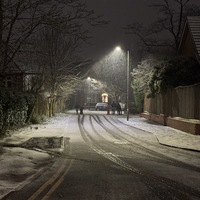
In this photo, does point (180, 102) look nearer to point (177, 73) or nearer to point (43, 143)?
point (177, 73)

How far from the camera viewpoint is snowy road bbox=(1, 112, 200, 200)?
7309 mm

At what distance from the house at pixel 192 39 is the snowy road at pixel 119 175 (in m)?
13.8

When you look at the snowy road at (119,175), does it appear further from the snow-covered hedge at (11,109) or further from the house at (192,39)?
the house at (192,39)

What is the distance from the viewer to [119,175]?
9328mm

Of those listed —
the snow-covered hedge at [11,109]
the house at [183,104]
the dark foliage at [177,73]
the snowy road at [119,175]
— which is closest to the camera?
the snowy road at [119,175]

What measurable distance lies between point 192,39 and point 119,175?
2156 centimetres

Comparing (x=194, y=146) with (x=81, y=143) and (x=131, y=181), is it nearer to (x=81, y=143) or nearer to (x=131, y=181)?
(x=81, y=143)

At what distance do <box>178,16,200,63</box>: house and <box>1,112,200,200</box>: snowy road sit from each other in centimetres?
1376

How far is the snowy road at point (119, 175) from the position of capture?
24.0 ft

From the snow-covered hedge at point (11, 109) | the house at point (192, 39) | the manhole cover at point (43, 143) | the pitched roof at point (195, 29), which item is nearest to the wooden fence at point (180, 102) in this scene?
the house at point (192, 39)

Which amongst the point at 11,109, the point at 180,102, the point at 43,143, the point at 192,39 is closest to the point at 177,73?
the point at 180,102

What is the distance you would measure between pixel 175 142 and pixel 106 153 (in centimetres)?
456

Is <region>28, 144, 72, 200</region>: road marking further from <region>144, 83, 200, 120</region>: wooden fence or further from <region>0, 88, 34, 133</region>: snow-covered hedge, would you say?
<region>144, 83, 200, 120</region>: wooden fence

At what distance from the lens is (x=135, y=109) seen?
165ft
